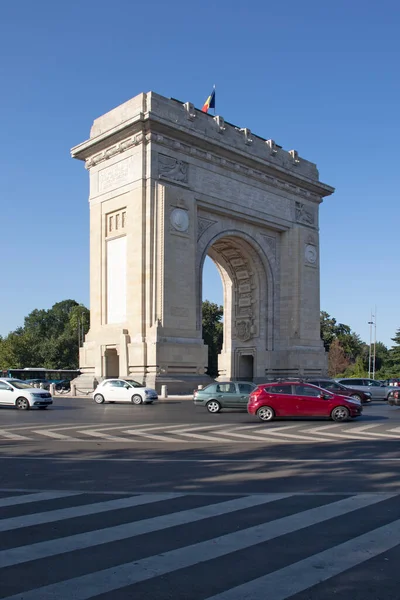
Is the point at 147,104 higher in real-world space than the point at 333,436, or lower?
higher

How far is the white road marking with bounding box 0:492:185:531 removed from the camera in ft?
21.8

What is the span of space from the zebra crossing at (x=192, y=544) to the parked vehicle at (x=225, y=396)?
15.9m

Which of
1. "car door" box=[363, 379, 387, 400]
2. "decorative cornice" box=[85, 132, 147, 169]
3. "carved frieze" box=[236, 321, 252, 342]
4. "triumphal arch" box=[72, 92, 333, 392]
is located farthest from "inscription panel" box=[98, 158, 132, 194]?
"car door" box=[363, 379, 387, 400]

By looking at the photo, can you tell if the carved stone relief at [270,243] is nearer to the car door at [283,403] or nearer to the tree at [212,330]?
the car door at [283,403]

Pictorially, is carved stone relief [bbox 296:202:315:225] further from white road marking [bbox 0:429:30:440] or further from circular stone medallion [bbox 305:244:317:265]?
white road marking [bbox 0:429:30:440]

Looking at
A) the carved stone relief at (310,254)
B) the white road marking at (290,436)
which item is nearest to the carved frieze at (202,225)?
the carved stone relief at (310,254)

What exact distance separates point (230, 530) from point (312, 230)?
43.3m

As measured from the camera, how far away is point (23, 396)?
25391 millimetres

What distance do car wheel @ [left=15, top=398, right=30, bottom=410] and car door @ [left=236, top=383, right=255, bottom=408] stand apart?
30.4ft

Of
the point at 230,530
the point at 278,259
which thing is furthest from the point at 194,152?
the point at 230,530

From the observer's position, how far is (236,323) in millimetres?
46844

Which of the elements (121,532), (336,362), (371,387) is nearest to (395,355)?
(336,362)

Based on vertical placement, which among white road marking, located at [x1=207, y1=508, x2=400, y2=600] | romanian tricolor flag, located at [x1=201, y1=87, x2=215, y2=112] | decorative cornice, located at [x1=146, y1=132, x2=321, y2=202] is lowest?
white road marking, located at [x1=207, y1=508, x2=400, y2=600]

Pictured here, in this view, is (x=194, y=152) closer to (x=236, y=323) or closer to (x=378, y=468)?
(x=236, y=323)
